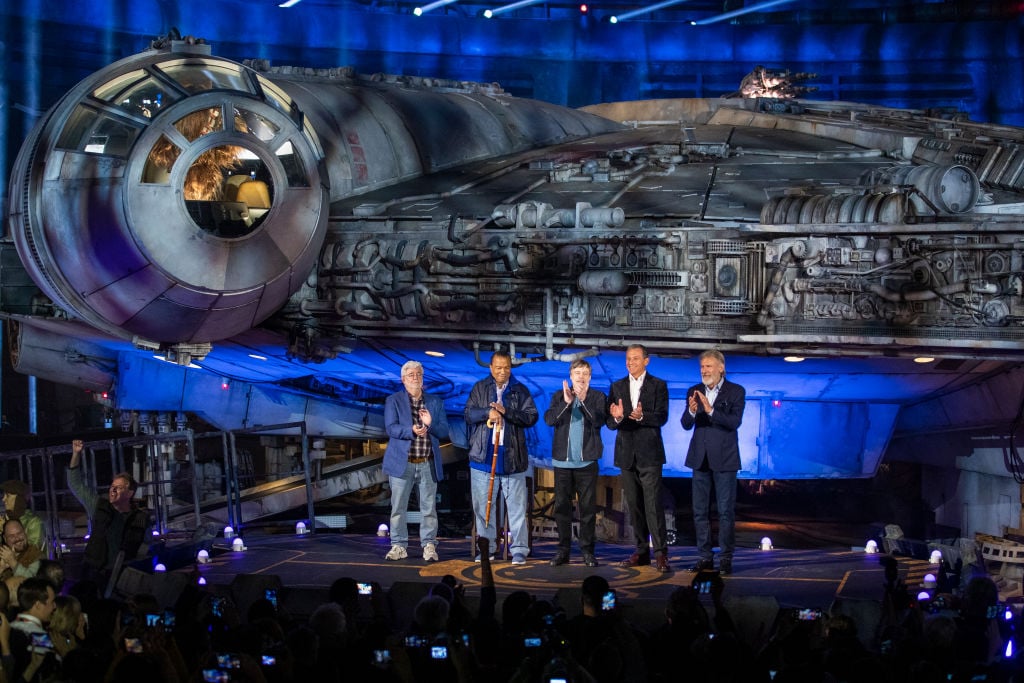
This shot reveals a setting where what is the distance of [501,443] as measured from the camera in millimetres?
14141

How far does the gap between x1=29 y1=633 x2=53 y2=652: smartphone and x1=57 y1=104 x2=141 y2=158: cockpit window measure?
839 centimetres

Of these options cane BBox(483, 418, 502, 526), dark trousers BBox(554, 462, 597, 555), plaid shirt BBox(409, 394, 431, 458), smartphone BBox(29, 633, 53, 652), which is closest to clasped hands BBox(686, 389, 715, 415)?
dark trousers BBox(554, 462, 597, 555)

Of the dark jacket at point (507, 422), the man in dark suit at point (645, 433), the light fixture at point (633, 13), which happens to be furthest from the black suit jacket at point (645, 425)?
the light fixture at point (633, 13)

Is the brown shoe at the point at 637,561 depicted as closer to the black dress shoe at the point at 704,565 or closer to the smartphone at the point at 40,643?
the black dress shoe at the point at 704,565

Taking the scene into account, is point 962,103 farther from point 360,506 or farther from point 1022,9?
point 360,506

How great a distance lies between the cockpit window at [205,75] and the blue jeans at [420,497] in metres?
5.75

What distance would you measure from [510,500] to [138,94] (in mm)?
7117

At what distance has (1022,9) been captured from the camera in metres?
40.7

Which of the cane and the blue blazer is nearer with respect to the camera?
the cane

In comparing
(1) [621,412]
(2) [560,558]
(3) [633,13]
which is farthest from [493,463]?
(3) [633,13]

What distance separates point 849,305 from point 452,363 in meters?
6.95

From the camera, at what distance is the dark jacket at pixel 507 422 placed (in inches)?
551

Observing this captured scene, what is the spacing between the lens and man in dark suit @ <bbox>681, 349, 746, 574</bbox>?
43.8 ft

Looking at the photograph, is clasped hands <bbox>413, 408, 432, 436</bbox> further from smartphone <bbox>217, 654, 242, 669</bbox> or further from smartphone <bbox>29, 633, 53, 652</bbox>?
smartphone <bbox>217, 654, 242, 669</bbox>
